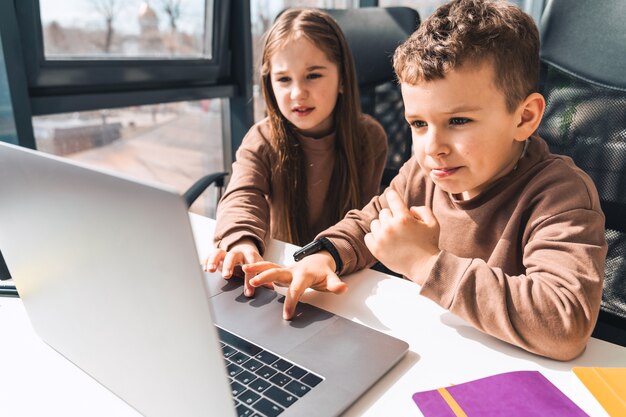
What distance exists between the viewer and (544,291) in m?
0.60

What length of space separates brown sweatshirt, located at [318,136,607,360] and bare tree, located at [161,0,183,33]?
1.27 metres

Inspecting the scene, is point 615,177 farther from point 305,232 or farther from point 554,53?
point 305,232

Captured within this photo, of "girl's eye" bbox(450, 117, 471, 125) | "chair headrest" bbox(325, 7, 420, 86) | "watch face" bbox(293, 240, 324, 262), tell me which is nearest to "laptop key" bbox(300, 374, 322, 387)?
"watch face" bbox(293, 240, 324, 262)

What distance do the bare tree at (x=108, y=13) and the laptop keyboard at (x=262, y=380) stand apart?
52.7 inches

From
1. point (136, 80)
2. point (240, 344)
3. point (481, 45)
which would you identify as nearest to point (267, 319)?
point (240, 344)

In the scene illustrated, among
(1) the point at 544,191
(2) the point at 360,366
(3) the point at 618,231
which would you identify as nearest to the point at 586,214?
(1) the point at 544,191

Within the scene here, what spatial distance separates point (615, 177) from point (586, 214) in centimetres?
28

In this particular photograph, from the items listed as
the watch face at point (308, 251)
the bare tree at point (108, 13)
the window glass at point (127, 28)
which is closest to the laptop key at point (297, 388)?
the watch face at point (308, 251)

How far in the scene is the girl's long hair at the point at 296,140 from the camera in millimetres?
1225

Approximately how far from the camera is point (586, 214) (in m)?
0.66

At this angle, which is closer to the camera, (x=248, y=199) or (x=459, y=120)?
(x=459, y=120)

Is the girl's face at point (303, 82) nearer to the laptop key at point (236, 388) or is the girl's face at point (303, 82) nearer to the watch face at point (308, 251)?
the watch face at point (308, 251)

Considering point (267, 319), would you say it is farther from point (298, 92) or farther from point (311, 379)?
point (298, 92)

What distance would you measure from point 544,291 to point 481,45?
0.38m
